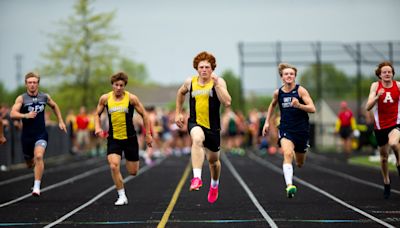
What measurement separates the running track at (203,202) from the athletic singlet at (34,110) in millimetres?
1216

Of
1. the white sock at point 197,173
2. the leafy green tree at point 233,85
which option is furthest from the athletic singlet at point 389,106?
the leafy green tree at point 233,85

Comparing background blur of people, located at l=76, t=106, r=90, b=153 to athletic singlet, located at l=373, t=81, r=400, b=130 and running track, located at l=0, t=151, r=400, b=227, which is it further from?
athletic singlet, located at l=373, t=81, r=400, b=130

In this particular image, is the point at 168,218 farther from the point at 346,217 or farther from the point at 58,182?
the point at 58,182

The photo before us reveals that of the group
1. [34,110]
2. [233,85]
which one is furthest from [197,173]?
[233,85]

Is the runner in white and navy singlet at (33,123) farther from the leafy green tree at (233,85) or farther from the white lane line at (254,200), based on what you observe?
the leafy green tree at (233,85)

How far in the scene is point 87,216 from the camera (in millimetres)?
12125

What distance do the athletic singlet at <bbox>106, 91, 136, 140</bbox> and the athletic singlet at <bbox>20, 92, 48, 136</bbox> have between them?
5.36 ft

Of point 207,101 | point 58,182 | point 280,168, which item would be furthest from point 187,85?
point 280,168

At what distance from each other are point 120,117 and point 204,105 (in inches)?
74.6

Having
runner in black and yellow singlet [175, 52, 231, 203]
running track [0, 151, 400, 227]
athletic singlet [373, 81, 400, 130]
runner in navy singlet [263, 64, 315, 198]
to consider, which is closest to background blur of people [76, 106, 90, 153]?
running track [0, 151, 400, 227]

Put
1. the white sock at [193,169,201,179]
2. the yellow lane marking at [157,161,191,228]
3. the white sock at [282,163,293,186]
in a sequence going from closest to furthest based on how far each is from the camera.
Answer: the yellow lane marking at [157,161,191,228] → the white sock at [193,169,201,179] → the white sock at [282,163,293,186]

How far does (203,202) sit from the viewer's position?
14125 millimetres

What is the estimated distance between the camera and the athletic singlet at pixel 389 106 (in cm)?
1432

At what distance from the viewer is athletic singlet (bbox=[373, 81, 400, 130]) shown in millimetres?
14320
